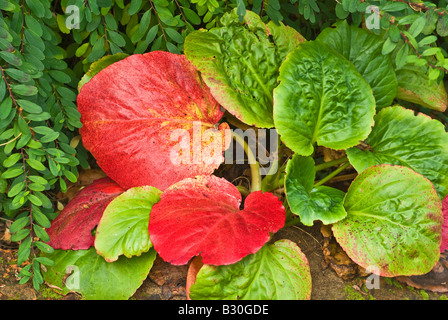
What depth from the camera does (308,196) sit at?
135 cm

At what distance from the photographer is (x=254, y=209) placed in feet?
4.50

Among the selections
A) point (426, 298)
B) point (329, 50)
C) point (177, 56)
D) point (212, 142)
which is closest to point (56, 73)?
point (177, 56)

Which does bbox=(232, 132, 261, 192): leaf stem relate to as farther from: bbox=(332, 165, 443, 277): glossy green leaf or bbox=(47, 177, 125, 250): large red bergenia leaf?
bbox=(47, 177, 125, 250): large red bergenia leaf

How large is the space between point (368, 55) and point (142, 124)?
2.77 ft

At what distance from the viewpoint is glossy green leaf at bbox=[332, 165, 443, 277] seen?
1281mm

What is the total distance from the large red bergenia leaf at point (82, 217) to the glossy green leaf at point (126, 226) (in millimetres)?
94

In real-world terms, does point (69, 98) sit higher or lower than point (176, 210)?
higher

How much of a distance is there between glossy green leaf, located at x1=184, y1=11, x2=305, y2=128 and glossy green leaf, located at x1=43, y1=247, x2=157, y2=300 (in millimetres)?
566

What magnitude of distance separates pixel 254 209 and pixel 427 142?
0.63 m

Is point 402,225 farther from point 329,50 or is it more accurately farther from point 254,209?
point 329,50
